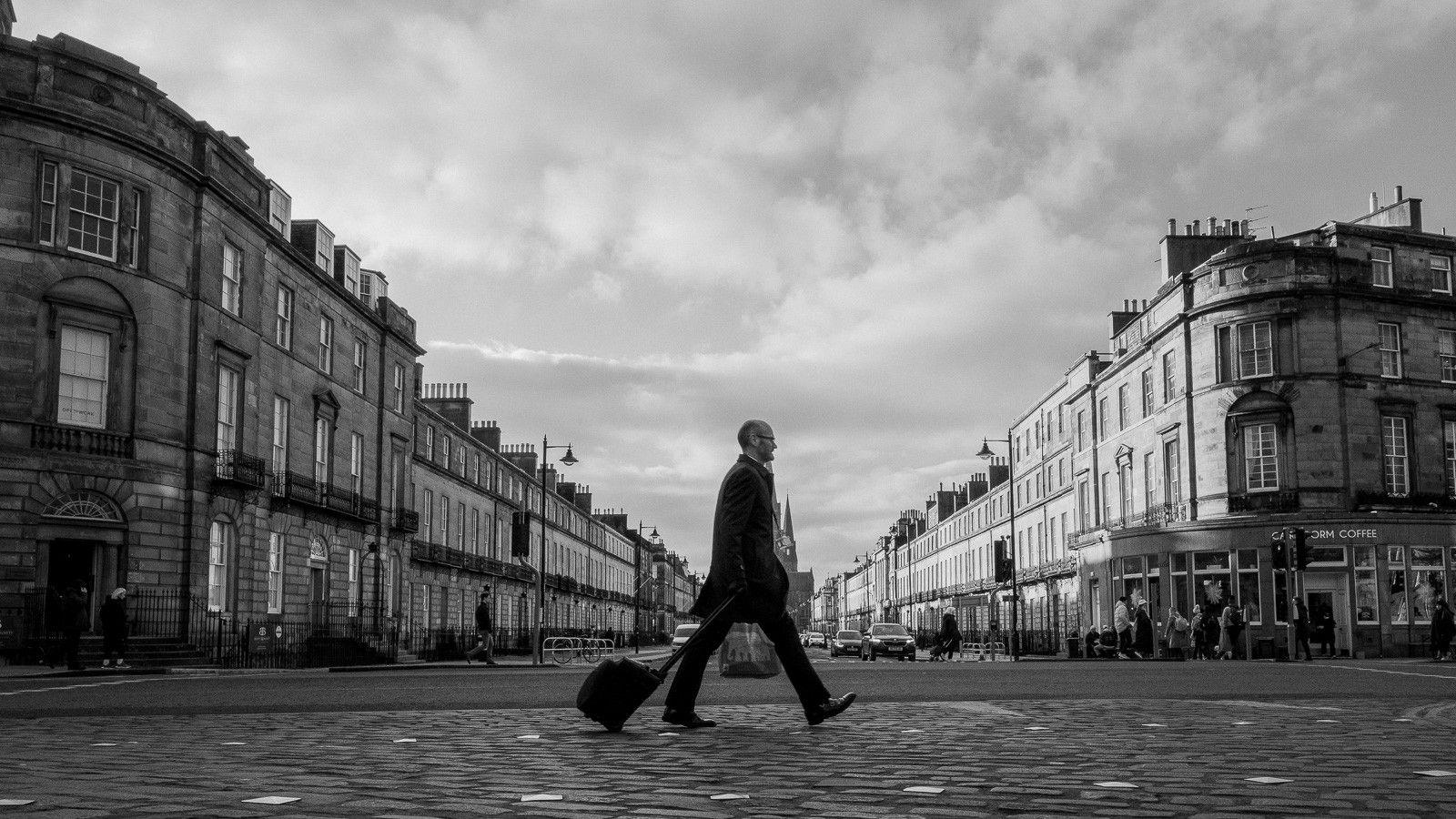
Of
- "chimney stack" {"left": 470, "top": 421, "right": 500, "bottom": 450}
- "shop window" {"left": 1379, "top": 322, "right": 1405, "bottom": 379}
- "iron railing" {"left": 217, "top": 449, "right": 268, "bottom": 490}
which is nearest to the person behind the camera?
"iron railing" {"left": 217, "top": 449, "right": 268, "bottom": 490}

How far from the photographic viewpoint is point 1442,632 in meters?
33.2

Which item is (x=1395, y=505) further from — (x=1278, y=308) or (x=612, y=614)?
(x=612, y=614)

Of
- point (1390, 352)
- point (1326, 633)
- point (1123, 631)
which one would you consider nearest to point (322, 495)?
point (1123, 631)

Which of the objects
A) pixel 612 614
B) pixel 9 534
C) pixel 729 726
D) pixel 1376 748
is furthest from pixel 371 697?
pixel 612 614

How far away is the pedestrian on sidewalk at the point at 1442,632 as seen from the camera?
3325 cm

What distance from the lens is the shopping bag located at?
27.0 ft

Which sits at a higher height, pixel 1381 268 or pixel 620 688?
pixel 1381 268

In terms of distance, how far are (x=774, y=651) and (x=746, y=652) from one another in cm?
22

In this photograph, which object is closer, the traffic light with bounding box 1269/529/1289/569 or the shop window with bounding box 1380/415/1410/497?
the traffic light with bounding box 1269/529/1289/569

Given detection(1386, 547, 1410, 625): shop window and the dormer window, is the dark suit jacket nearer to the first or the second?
detection(1386, 547, 1410, 625): shop window

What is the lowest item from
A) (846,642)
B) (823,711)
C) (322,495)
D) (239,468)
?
(846,642)

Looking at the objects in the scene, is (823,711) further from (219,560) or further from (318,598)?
(318,598)

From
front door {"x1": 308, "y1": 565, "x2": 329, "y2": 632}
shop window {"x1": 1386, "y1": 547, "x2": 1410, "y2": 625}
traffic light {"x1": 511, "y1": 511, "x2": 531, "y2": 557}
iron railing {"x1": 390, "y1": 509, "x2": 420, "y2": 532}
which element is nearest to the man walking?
traffic light {"x1": 511, "y1": 511, "x2": 531, "y2": 557}

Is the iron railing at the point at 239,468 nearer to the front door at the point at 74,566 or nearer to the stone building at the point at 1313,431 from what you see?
the front door at the point at 74,566
